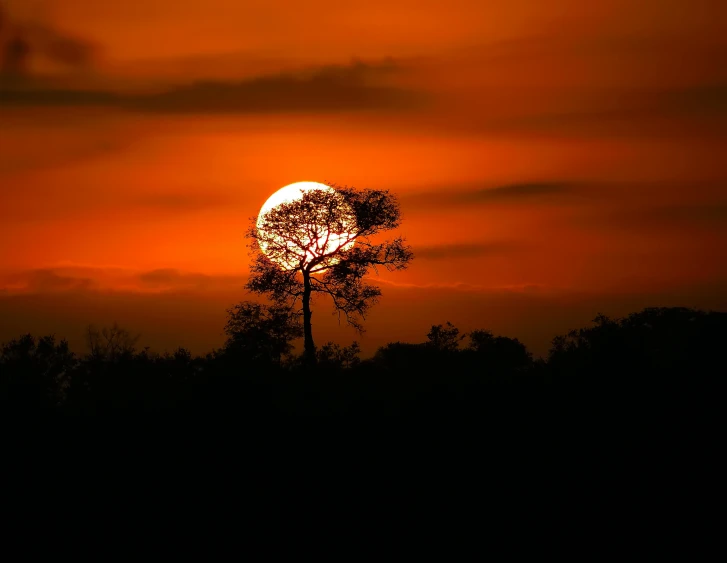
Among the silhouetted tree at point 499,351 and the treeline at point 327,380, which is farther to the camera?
the silhouetted tree at point 499,351

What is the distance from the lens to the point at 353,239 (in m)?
80.8

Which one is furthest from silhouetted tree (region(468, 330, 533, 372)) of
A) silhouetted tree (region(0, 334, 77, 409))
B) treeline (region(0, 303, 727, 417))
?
silhouetted tree (region(0, 334, 77, 409))

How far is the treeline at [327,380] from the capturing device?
71.2 m

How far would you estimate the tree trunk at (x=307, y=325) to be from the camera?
79.4 metres

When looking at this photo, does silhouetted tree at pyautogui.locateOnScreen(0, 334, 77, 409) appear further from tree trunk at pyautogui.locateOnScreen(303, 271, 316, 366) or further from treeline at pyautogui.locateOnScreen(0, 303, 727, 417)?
tree trunk at pyautogui.locateOnScreen(303, 271, 316, 366)

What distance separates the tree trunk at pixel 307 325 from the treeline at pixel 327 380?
3.19ft

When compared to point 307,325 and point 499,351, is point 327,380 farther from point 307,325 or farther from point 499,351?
point 499,351

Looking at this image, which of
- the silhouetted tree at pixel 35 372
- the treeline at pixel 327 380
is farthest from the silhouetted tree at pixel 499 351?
the silhouetted tree at pixel 35 372

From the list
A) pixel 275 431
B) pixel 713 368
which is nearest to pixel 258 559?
pixel 275 431

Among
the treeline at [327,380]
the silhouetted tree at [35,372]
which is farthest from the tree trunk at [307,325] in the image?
the silhouetted tree at [35,372]

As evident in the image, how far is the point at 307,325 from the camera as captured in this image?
79.4 m

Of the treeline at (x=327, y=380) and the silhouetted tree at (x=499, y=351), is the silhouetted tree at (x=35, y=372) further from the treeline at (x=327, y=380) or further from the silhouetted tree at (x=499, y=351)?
the silhouetted tree at (x=499, y=351)

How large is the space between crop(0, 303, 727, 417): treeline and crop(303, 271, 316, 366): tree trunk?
3.19 ft

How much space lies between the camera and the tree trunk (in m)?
79.4
